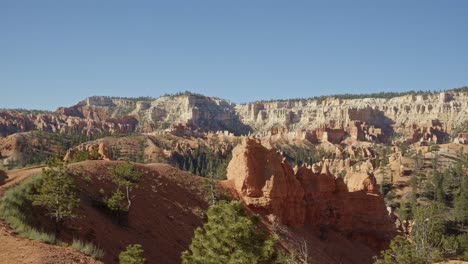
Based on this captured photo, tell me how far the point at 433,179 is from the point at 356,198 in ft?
146

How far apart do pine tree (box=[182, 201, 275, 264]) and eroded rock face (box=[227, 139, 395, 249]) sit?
77.1 feet

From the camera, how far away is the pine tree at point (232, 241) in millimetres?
15789

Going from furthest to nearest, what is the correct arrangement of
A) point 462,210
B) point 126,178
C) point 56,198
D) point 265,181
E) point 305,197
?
1. point 462,210
2. point 305,197
3. point 265,181
4. point 126,178
5. point 56,198

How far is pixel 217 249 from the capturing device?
638 inches

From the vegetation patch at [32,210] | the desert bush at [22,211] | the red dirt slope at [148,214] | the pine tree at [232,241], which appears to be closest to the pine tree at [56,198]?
the vegetation patch at [32,210]

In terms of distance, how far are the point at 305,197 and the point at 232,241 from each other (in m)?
30.6

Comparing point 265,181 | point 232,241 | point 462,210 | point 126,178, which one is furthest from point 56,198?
point 462,210

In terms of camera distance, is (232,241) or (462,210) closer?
(232,241)

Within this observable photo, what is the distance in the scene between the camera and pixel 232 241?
15.9m

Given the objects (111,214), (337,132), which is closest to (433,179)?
(111,214)

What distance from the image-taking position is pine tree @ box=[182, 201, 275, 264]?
15789 mm

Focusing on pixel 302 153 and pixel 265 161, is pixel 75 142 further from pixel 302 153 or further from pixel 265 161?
pixel 265 161

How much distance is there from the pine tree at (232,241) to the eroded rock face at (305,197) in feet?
77.1

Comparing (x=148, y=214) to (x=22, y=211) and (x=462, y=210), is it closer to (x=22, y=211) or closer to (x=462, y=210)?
(x=22, y=211)
